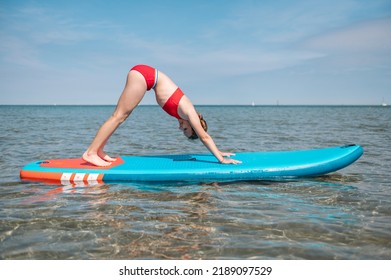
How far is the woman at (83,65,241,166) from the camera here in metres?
5.32

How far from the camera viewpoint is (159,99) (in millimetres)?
5598

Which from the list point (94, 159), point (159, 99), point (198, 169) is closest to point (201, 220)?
point (198, 169)

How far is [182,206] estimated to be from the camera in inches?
171

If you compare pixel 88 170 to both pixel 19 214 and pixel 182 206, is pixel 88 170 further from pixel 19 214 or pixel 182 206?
pixel 182 206

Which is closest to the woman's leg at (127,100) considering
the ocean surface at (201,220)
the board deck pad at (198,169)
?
the board deck pad at (198,169)

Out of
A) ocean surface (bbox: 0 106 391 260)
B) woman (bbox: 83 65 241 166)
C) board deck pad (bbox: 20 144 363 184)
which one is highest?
woman (bbox: 83 65 241 166)

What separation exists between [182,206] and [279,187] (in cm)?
170

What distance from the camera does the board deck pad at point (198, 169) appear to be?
537cm

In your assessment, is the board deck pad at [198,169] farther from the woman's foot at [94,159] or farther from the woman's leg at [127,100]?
the woman's leg at [127,100]

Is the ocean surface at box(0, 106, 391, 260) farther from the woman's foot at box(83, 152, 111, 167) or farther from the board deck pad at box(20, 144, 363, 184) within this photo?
the woman's foot at box(83, 152, 111, 167)

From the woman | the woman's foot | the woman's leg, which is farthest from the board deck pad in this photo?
the woman's leg

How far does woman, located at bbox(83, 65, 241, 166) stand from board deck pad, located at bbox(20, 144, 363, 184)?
1.29 ft

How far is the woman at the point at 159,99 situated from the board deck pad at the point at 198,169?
0.39 m
